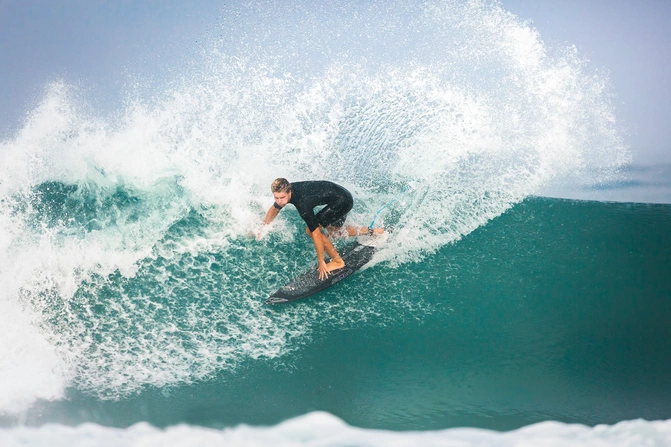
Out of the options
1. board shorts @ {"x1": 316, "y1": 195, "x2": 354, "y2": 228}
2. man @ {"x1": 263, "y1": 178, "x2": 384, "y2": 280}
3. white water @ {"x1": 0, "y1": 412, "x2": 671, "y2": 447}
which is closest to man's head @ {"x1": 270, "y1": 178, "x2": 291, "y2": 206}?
man @ {"x1": 263, "y1": 178, "x2": 384, "y2": 280}

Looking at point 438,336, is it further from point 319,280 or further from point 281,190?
point 281,190

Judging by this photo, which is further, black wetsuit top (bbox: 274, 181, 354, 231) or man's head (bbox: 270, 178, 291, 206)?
black wetsuit top (bbox: 274, 181, 354, 231)

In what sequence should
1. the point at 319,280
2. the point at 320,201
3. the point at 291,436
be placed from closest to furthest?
the point at 291,436 → the point at 320,201 → the point at 319,280

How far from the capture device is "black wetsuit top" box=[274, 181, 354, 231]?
14.0 ft

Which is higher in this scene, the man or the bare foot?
the man

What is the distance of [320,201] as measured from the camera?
4488 mm

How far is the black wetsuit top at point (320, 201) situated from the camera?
4258 mm

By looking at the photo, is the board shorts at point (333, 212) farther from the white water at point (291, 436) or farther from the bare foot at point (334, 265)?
the white water at point (291, 436)

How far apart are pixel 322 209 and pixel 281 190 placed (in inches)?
25.2

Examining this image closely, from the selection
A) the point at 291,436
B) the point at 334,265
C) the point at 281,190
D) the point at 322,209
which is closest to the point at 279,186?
the point at 281,190

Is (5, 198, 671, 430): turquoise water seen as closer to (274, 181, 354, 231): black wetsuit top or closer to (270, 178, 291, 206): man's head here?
(274, 181, 354, 231): black wetsuit top

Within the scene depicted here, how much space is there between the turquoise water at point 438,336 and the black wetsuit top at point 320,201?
0.57 meters

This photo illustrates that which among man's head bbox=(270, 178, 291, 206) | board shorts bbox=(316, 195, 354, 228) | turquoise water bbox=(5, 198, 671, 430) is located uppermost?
man's head bbox=(270, 178, 291, 206)

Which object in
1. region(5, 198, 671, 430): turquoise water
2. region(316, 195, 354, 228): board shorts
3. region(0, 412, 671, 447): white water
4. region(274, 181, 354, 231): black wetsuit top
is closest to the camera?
region(0, 412, 671, 447): white water
